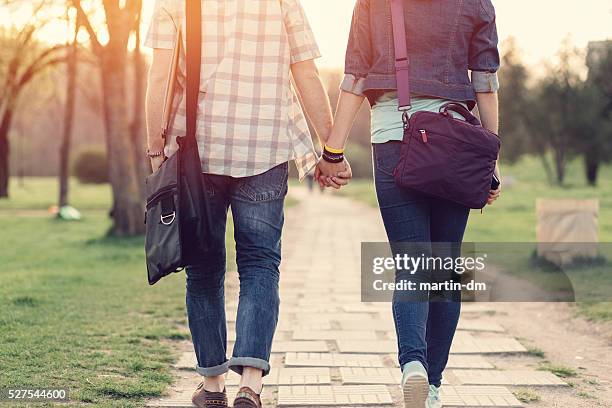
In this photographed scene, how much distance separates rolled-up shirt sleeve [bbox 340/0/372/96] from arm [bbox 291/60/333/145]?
18cm

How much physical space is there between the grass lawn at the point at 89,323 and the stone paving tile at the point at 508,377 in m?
1.48

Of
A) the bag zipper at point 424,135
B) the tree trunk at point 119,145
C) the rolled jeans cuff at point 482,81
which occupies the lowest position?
the tree trunk at point 119,145

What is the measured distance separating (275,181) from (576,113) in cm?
4113

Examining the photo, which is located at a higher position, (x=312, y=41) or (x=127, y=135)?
(x=312, y=41)

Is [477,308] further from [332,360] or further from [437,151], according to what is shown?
[437,151]

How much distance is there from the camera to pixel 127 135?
1391 centimetres

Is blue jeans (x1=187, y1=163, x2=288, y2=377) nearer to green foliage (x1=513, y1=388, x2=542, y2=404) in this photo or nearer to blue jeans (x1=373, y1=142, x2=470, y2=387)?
blue jeans (x1=373, y1=142, x2=470, y2=387)

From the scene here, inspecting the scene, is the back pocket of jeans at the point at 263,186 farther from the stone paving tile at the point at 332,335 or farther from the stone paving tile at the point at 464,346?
the stone paving tile at the point at 332,335

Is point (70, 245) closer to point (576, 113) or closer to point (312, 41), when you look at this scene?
point (312, 41)

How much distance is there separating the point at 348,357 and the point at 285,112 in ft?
6.37

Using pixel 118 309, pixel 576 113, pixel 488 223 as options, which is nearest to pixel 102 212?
pixel 488 223

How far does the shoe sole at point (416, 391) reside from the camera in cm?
304

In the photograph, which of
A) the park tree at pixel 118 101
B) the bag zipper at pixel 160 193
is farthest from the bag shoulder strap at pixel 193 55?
the park tree at pixel 118 101

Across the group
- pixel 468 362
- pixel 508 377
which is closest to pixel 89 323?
pixel 468 362
